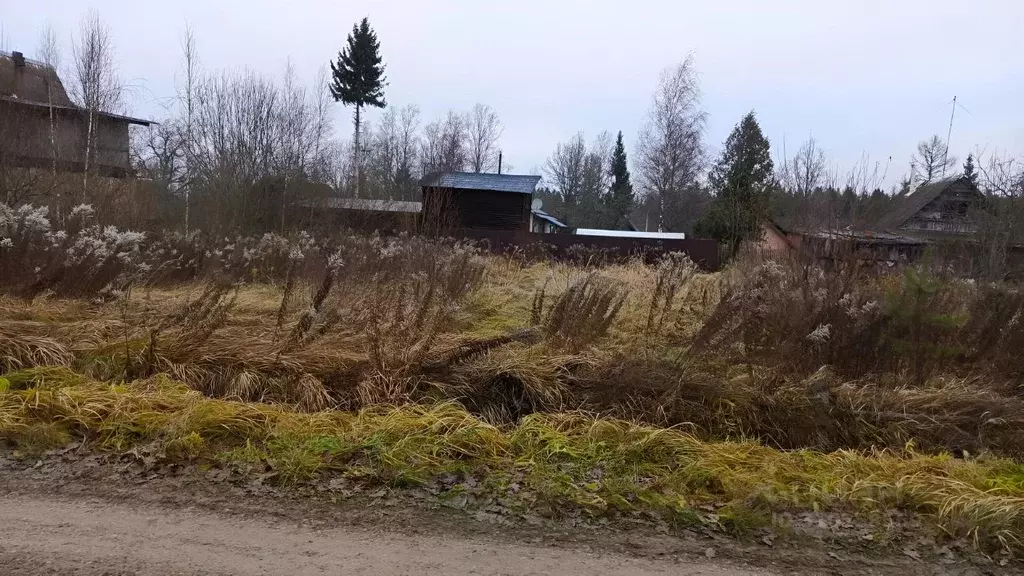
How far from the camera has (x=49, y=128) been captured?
16438mm

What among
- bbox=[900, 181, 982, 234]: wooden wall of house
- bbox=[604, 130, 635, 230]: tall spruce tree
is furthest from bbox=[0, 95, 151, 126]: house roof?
bbox=[604, 130, 635, 230]: tall spruce tree

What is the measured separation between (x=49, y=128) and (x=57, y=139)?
1.05 feet

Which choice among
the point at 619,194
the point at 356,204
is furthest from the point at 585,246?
the point at 619,194

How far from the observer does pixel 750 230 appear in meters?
25.8

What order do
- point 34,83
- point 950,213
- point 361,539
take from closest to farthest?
point 361,539 → point 34,83 → point 950,213

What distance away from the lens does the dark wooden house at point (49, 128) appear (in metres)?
14.2

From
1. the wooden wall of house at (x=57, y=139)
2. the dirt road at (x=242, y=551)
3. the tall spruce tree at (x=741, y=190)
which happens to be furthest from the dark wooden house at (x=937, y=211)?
the wooden wall of house at (x=57, y=139)

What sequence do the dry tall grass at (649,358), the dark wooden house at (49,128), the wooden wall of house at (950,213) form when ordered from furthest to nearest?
the wooden wall of house at (950,213), the dark wooden house at (49,128), the dry tall grass at (649,358)

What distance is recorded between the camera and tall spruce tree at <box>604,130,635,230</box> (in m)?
57.9

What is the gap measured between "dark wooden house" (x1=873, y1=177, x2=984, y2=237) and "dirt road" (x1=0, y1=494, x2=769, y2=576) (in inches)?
709

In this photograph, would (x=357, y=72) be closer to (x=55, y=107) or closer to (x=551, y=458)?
(x=55, y=107)

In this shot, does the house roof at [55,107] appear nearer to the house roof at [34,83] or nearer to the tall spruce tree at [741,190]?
the house roof at [34,83]

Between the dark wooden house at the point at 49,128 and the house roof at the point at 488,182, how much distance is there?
11560mm

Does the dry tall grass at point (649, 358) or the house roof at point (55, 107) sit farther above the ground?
the house roof at point (55, 107)
